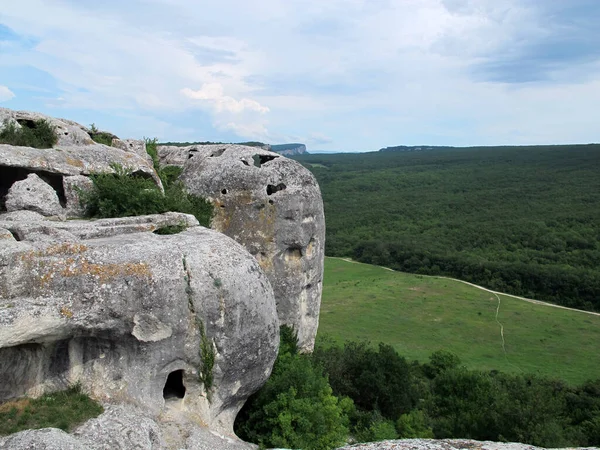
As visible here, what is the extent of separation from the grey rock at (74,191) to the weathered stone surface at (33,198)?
40cm

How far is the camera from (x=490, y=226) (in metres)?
80.3

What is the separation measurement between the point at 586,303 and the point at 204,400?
54923 millimetres

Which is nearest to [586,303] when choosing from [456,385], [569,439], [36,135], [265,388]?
[456,385]

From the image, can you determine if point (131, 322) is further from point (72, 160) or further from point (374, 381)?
point (374, 381)

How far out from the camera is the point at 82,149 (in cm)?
1523

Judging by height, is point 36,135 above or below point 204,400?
above

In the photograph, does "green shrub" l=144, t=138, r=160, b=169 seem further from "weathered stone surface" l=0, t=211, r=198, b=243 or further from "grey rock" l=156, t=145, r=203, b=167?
"weathered stone surface" l=0, t=211, r=198, b=243

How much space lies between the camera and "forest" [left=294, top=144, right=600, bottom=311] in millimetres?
59656

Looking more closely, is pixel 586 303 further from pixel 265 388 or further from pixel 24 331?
pixel 24 331

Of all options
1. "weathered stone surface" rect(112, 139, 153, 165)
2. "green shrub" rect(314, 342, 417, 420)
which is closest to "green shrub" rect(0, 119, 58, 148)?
"weathered stone surface" rect(112, 139, 153, 165)

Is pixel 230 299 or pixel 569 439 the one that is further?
pixel 569 439

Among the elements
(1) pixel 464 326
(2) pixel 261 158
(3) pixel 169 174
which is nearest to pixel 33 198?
(3) pixel 169 174

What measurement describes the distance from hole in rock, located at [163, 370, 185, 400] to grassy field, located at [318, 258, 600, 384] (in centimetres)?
2990

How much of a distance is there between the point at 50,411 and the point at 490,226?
264 feet
